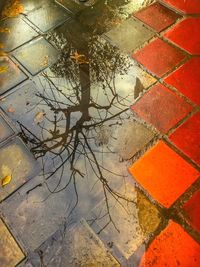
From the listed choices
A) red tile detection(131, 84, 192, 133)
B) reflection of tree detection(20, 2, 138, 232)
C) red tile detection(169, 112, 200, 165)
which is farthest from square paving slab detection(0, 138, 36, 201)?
red tile detection(169, 112, 200, 165)

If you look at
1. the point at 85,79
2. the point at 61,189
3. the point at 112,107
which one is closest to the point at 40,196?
the point at 61,189

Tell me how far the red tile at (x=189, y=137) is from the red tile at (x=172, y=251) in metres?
0.73

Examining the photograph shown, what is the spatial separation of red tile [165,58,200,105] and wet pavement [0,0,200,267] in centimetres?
1

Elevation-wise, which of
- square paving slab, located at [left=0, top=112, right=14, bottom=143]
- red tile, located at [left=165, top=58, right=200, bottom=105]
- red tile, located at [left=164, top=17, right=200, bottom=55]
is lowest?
red tile, located at [left=165, top=58, right=200, bottom=105]

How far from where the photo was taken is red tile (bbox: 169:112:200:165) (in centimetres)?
263

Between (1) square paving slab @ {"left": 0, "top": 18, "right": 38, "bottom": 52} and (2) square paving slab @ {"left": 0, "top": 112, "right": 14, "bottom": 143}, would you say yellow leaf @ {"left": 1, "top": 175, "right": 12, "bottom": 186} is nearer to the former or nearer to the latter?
(2) square paving slab @ {"left": 0, "top": 112, "right": 14, "bottom": 143}

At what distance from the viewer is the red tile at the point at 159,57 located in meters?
3.21

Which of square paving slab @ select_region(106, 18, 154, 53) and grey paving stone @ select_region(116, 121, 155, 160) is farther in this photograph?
square paving slab @ select_region(106, 18, 154, 53)

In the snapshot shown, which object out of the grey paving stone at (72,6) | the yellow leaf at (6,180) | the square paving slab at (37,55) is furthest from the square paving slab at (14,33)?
the yellow leaf at (6,180)

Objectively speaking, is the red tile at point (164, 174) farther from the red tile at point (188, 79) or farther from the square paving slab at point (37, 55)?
the square paving slab at point (37, 55)

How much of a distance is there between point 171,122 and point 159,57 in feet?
3.09

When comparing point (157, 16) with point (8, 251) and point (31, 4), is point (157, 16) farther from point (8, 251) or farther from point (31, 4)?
point (8, 251)

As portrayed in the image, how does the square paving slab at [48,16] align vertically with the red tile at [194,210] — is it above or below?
above

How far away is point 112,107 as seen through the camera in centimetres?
295
